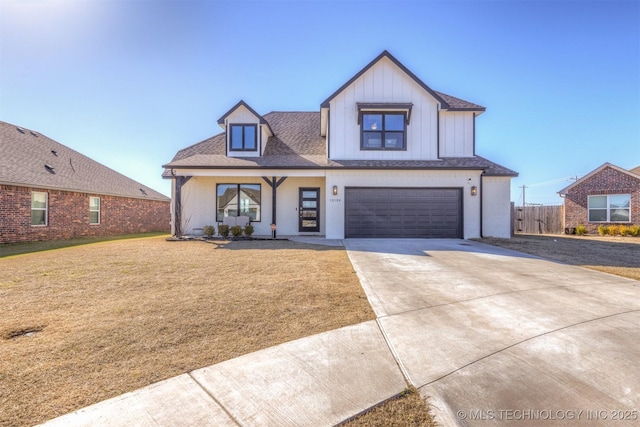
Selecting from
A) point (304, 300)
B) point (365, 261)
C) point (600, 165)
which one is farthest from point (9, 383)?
point (600, 165)

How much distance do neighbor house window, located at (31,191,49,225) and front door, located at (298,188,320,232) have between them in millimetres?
12136

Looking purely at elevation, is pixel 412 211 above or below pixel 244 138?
below

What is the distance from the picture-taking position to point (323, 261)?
7.41 meters

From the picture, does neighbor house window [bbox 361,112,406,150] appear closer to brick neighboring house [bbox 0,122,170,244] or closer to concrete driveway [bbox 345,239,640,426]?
concrete driveway [bbox 345,239,640,426]

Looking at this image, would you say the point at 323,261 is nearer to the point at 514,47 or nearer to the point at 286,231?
the point at 286,231

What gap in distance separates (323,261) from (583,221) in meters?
18.4

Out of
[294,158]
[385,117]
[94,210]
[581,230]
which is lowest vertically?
[581,230]

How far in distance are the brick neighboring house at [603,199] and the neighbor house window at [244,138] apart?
18.9 m

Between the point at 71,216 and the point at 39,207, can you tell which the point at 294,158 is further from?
the point at 39,207

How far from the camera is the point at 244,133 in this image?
14.0 m

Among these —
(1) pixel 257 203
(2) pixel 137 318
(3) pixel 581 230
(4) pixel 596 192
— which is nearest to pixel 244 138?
(1) pixel 257 203

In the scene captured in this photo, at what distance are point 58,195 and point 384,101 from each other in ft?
54.6

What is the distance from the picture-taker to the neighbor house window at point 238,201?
14.0 metres

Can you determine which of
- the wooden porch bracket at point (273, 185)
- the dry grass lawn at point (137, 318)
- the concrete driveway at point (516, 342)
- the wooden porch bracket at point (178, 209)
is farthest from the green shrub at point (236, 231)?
the concrete driveway at point (516, 342)
